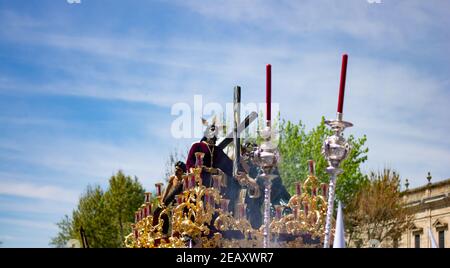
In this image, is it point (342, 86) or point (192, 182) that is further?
point (192, 182)

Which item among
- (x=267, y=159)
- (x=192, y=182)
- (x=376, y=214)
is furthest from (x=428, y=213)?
(x=267, y=159)

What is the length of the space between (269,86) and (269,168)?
988mm

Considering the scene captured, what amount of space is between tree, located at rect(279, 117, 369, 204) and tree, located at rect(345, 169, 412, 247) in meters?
1.21

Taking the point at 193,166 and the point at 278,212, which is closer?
the point at 278,212

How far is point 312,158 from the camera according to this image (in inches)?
1868

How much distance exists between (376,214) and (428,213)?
23.0 ft

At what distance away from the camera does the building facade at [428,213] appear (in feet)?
193

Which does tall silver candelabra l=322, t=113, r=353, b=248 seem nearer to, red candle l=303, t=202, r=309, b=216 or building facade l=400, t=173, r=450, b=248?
red candle l=303, t=202, r=309, b=216

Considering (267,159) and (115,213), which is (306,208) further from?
(115,213)

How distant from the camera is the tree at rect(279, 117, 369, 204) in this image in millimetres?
45803

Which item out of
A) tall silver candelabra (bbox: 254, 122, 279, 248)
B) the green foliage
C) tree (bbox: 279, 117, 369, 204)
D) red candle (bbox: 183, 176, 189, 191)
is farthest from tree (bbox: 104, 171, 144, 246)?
tall silver candelabra (bbox: 254, 122, 279, 248)
